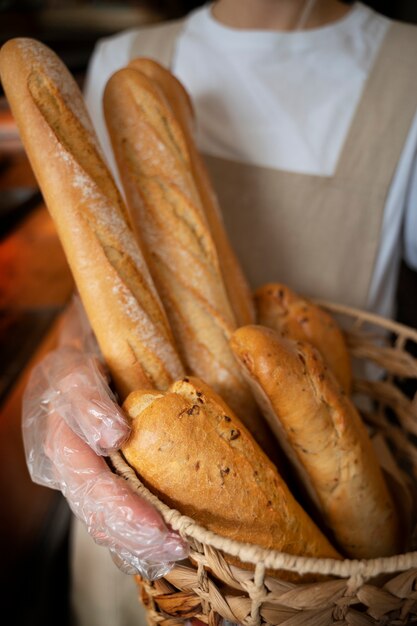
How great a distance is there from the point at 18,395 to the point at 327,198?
0.84 metres

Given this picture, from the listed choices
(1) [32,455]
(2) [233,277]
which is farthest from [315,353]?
(1) [32,455]

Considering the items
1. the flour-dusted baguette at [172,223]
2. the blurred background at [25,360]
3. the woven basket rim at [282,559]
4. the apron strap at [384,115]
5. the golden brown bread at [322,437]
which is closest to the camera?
the woven basket rim at [282,559]

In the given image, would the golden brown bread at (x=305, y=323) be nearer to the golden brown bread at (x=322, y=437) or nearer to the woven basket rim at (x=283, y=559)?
the golden brown bread at (x=322, y=437)

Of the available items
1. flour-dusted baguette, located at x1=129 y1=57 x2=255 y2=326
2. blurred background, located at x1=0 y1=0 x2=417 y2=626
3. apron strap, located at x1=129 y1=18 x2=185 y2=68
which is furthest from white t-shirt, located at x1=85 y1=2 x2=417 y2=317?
blurred background, located at x1=0 y1=0 x2=417 y2=626

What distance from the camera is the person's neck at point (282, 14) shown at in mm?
1046

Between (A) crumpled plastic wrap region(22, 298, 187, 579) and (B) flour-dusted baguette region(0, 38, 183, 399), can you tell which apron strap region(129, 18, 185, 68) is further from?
(A) crumpled plastic wrap region(22, 298, 187, 579)

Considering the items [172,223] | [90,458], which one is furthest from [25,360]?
[90,458]

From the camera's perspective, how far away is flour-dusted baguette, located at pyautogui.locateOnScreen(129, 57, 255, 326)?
35.6 inches

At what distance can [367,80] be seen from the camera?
104 centimetres

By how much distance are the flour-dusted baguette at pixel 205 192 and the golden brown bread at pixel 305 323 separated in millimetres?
32

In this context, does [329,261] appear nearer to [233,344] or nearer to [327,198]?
[327,198]

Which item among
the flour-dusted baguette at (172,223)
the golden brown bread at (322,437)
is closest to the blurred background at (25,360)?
the flour-dusted baguette at (172,223)

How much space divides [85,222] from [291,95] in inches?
22.9

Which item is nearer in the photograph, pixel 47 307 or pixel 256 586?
pixel 256 586
